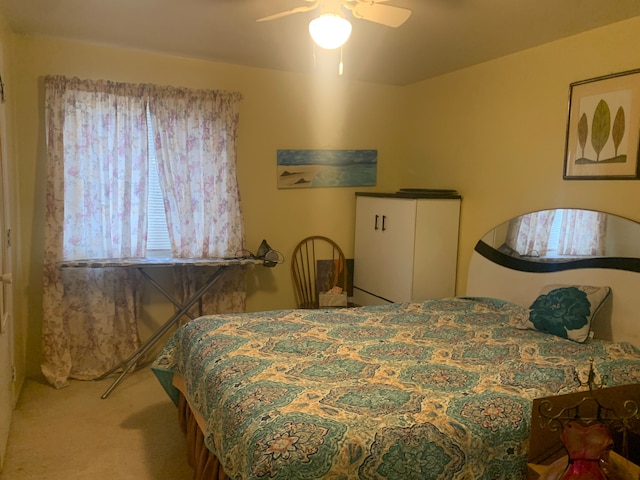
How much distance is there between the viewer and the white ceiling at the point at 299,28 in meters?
2.44

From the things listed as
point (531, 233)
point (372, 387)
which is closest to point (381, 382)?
point (372, 387)

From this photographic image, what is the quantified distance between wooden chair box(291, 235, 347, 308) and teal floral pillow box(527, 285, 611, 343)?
1.75 m

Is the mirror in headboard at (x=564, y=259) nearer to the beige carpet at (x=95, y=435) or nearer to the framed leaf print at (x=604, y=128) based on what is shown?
the framed leaf print at (x=604, y=128)

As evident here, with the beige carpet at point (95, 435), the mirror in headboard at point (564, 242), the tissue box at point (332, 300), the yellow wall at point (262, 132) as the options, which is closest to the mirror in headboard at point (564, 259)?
the mirror in headboard at point (564, 242)

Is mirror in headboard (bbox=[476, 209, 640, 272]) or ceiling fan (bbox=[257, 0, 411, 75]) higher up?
ceiling fan (bbox=[257, 0, 411, 75])

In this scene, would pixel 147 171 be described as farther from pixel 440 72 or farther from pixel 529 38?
pixel 529 38

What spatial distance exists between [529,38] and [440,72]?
0.95 meters

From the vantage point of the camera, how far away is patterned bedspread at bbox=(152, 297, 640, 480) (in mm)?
1497

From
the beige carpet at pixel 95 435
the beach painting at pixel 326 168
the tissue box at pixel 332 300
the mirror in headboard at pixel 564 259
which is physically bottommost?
the beige carpet at pixel 95 435

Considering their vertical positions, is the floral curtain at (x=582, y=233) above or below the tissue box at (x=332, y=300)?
above

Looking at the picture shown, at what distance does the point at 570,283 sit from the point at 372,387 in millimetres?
1577

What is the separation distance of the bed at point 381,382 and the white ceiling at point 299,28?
1.39 meters

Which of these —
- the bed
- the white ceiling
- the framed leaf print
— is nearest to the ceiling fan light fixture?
the white ceiling

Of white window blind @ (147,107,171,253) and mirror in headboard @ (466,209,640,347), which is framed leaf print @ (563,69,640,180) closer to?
mirror in headboard @ (466,209,640,347)
